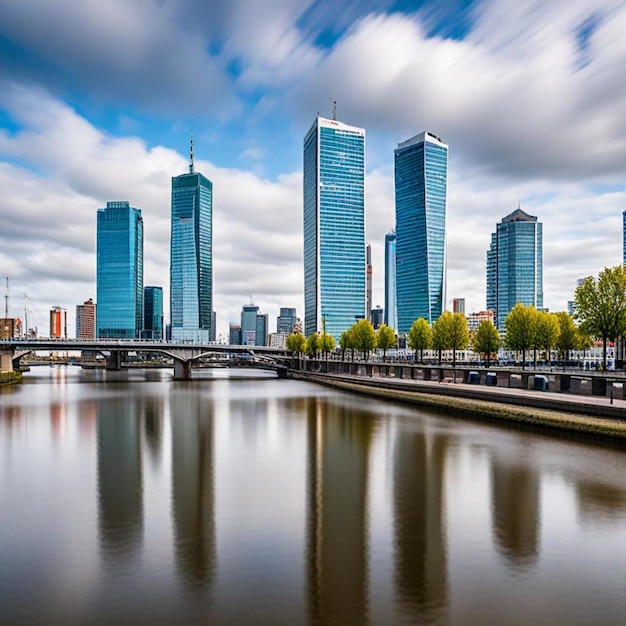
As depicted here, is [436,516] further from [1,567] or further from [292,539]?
[1,567]

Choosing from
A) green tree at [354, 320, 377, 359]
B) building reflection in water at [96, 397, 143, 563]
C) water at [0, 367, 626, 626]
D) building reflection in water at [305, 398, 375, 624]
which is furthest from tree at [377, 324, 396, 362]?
water at [0, 367, 626, 626]

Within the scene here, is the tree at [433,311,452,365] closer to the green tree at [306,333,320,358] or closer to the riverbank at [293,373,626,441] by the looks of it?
the riverbank at [293,373,626,441]

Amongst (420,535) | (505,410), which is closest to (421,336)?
(505,410)

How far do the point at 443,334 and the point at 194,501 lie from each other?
88346mm

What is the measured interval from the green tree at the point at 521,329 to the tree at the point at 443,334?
52.0 ft

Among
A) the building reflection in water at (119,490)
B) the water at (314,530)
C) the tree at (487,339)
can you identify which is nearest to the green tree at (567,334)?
the tree at (487,339)

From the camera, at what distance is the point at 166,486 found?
90.5 feet

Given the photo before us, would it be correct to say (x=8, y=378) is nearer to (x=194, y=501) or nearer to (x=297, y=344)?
(x=297, y=344)

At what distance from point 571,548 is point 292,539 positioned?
31.4ft

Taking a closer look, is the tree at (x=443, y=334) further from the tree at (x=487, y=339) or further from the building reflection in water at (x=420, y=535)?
the building reflection in water at (x=420, y=535)

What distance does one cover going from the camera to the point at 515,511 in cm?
2311

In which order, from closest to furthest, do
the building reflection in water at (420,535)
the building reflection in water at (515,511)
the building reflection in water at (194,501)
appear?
the building reflection in water at (420,535), the building reflection in water at (194,501), the building reflection in water at (515,511)

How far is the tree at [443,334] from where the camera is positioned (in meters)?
107

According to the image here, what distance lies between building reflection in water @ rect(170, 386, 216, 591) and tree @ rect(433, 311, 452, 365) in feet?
216
